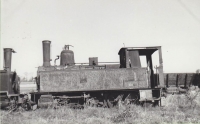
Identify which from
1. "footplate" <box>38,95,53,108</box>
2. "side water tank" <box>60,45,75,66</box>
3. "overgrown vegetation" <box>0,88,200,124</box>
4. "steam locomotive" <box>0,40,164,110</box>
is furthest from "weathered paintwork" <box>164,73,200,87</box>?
"footplate" <box>38,95,53,108</box>

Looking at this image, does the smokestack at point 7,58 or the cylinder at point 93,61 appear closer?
the smokestack at point 7,58

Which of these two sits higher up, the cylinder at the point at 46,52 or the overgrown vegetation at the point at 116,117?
the cylinder at the point at 46,52

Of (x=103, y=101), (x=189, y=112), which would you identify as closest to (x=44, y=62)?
(x=103, y=101)

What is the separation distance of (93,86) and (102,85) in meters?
0.44

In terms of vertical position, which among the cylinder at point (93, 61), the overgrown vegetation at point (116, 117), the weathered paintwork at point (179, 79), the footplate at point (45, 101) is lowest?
the overgrown vegetation at point (116, 117)

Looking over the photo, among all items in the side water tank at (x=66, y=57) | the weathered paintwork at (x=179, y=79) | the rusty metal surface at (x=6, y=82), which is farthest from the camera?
the weathered paintwork at (x=179, y=79)

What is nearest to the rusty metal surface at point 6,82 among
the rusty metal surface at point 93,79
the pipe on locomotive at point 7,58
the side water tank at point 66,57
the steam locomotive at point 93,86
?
the steam locomotive at point 93,86

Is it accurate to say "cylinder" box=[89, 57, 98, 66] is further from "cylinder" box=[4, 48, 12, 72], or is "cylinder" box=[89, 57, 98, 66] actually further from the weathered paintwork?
the weathered paintwork

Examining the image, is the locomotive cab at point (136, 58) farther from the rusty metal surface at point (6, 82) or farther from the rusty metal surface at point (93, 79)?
the rusty metal surface at point (6, 82)

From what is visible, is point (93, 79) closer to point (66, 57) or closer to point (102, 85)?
point (102, 85)

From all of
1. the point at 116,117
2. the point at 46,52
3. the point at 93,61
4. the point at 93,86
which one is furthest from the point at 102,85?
the point at 46,52

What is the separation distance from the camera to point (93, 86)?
10.4 m

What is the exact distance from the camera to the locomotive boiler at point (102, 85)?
33.7 ft

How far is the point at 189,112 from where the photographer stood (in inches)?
341
